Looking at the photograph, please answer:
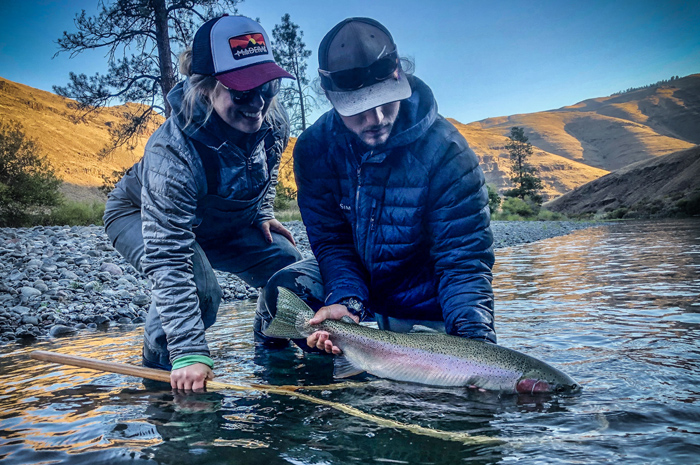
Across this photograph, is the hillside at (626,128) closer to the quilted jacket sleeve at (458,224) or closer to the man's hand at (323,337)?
the quilted jacket sleeve at (458,224)

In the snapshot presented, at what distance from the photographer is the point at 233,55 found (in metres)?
2.85

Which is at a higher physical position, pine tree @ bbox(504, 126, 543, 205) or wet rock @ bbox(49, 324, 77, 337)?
pine tree @ bbox(504, 126, 543, 205)

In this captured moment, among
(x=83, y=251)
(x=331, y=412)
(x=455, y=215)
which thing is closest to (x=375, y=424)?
(x=331, y=412)

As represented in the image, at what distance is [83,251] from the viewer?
9672 mm

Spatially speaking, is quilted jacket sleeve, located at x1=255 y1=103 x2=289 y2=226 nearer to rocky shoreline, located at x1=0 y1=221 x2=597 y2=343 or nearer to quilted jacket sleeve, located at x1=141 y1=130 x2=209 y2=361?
quilted jacket sleeve, located at x1=141 y1=130 x2=209 y2=361

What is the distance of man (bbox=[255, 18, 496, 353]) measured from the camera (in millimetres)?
2883

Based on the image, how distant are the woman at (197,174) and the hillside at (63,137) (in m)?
52.0

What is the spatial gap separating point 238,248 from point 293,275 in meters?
0.62

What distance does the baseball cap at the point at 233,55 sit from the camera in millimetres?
2795

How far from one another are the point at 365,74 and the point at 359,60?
90 millimetres

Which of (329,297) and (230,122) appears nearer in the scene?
(230,122)

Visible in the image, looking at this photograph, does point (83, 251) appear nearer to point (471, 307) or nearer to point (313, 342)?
point (313, 342)

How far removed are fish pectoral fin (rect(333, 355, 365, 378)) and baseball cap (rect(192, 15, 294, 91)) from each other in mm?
1652

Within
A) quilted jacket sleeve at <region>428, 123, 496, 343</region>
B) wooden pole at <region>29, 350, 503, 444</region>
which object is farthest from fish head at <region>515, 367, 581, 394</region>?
wooden pole at <region>29, 350, 503, 444</region>
